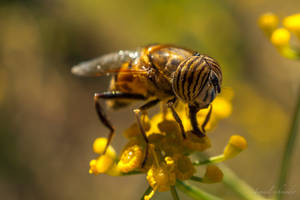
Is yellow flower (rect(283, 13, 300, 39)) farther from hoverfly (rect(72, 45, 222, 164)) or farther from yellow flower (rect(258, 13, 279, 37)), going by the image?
hoverfly (rect(72, 45, 222, 164))

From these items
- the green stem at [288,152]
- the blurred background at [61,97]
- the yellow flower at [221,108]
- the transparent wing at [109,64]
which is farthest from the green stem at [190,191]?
the blurred background at [61,97]

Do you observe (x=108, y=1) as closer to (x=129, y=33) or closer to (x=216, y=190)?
(x=129, y=33)

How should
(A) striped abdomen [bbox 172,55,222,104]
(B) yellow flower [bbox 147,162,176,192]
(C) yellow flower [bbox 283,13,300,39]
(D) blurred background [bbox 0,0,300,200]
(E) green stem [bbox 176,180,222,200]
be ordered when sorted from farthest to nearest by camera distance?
(D) blurred background [bbox 0,0,300,200] → (C) yellow flower [bbox 283,13,300,39] → (E) green stem [bbox 176,180,222,200] → (B) yellow flower [bbox 147,162,176,192] → (A) striped abdomen [bbox 172,55,222,104]

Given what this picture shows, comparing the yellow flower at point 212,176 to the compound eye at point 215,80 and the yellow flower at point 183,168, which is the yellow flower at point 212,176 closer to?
the yellow flower at point 183,168

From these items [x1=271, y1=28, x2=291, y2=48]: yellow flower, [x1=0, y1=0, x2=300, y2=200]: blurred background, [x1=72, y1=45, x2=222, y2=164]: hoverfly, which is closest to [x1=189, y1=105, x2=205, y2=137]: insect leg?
[x1=72, y1=45, x2=222, y2=164]: hoverfly

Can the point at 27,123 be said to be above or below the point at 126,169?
below

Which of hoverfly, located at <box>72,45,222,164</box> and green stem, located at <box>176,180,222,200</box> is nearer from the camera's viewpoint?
hoverfly, located at <box>72,45,222,164</box>

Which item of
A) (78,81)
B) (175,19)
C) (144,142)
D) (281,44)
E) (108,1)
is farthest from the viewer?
(78,81)

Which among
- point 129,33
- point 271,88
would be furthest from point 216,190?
point 129,33
